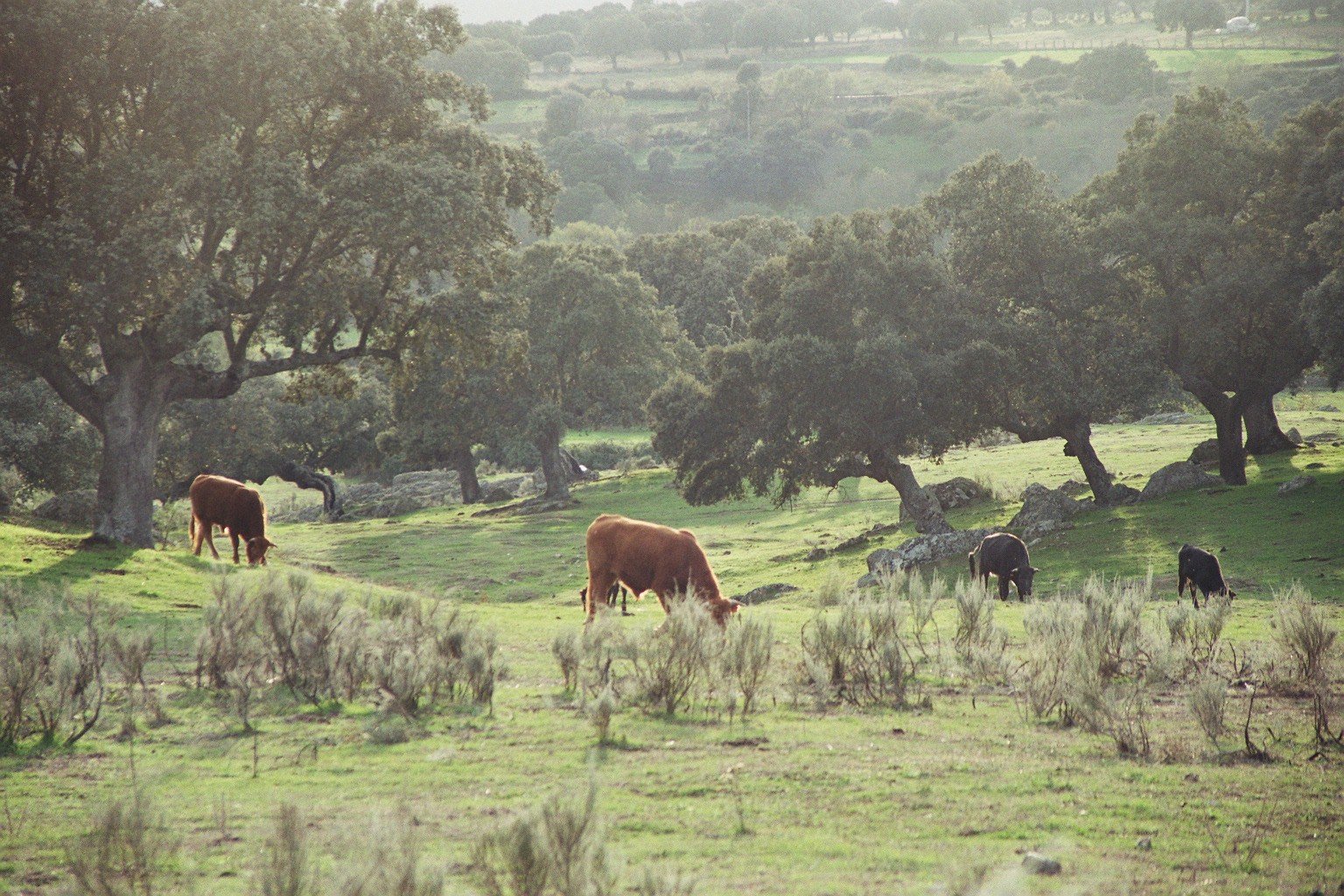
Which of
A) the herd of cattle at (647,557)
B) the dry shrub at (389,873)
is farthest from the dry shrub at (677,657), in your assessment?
the dry shrub at (389,873)

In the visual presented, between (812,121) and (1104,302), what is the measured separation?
13990cm

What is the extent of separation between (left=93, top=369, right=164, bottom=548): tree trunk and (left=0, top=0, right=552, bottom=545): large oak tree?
0.04 m

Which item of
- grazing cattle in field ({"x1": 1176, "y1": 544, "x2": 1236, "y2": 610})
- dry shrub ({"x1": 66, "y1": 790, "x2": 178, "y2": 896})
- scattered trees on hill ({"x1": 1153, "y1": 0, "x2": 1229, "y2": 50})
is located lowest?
grazing cattle in field ({"x1": 1176, "y1": 544, "x2": 1236, "y2": 610})

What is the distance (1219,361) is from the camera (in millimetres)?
31594

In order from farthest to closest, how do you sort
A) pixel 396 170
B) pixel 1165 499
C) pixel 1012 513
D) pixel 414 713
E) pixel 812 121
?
1. pixel 812 121
2. pixel 1012 513
3. pixel 1165 499
4. pixel 396 170
5. pixel 414 713

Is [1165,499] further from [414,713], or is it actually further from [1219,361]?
[414,713]

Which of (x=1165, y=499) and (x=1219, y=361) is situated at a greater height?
(x=1219, y=361)

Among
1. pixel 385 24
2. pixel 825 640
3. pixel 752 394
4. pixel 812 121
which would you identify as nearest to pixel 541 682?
pixel 825 640

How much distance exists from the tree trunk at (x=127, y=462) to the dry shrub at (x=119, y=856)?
18.5 metres

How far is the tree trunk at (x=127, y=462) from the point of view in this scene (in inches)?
932

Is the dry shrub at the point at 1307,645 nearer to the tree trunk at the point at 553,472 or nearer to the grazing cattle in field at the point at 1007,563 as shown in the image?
the grazing cattle in field at the point at 1007,563

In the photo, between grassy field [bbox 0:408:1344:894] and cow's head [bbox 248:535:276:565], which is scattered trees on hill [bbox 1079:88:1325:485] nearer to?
grassy field [bbox 0:408:1344:894]

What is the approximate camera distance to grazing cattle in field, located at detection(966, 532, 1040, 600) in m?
22.3

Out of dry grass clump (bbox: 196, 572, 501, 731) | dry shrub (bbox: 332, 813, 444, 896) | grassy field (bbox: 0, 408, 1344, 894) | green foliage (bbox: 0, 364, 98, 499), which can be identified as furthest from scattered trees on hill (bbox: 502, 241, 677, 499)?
dry shrub (bbox: 332, 813, 444, 896)
